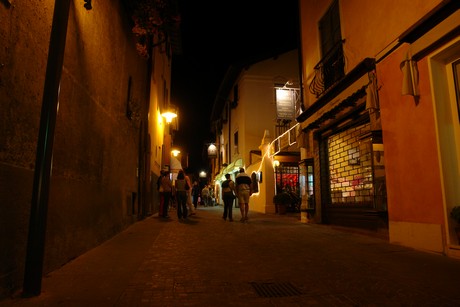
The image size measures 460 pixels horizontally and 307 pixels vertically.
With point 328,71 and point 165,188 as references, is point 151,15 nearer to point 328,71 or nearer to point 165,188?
point 328,71

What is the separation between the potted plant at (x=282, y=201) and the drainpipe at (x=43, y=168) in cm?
1394

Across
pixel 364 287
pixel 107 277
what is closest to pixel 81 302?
pixel 107 277

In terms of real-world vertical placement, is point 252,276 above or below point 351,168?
below

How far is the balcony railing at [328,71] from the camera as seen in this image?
1009 cm

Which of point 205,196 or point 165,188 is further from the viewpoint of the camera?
point 205,196

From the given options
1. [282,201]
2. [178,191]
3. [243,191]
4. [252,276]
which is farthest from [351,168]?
[282,201]

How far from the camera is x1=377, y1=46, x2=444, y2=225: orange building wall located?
588 centimetres

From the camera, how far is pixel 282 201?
54.3 ft

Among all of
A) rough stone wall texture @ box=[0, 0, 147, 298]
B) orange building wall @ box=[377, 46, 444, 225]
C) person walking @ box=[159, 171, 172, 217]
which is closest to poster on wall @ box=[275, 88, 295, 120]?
person walking @ box=[159, 171, 172, 217]

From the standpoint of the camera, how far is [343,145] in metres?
10.3

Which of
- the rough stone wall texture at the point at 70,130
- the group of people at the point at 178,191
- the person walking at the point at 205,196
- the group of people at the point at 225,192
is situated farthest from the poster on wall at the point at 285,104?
the person walking at the point at 205,196

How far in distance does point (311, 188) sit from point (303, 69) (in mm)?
4701

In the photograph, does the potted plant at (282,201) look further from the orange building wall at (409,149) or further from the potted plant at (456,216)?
the potted plant at (456,216)

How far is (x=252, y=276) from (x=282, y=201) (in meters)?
12.5
